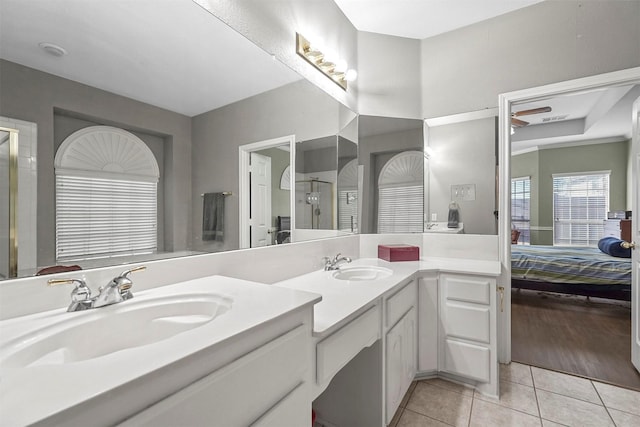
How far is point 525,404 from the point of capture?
1709mm

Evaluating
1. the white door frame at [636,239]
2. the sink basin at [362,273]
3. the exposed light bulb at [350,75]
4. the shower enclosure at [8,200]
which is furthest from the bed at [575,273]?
the shower enclosure at [8,200]

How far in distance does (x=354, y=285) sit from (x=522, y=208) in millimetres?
5687

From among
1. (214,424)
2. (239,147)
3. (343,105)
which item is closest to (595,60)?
(343,105)

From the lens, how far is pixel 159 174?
41.2 inches

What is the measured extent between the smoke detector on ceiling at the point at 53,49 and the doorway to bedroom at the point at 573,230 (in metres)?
2.53

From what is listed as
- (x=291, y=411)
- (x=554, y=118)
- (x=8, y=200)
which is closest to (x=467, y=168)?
(x=291, y=411)

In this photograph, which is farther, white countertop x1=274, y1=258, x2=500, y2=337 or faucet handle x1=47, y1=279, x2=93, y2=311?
white countertop x1=274, y1=258, x2=500, y2=337

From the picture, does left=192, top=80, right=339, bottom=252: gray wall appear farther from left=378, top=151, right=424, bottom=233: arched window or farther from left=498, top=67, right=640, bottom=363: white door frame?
left=498, top=67, right=640, bottom=363: white door frame

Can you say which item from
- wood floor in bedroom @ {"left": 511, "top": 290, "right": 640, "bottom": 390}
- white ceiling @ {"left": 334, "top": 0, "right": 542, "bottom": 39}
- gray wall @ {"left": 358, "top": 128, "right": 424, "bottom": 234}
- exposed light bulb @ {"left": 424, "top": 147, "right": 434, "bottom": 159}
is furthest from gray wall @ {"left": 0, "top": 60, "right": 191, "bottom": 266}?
wood floor in bedroom @ {"left": 511, "top": 290, "right": 640, "bottom": 390}

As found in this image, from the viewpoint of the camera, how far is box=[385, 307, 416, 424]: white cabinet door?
1.42 meters

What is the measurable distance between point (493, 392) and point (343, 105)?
84.3 inches

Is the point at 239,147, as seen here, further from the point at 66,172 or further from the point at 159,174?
the point at 66,172

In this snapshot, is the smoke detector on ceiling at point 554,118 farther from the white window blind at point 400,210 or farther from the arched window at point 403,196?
the white window blind at point 400,210

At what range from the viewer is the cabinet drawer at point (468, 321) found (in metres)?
1.76
